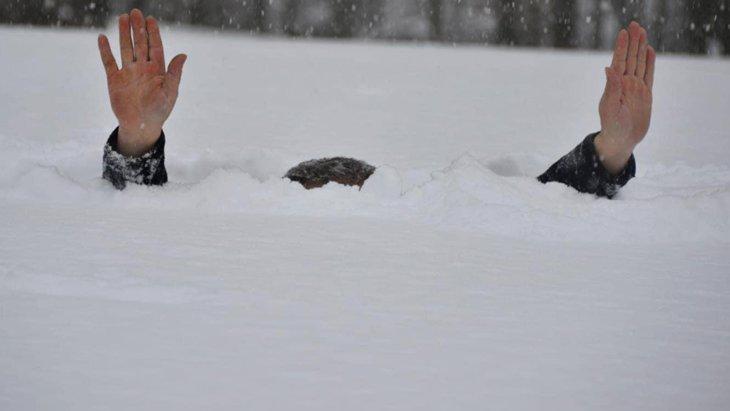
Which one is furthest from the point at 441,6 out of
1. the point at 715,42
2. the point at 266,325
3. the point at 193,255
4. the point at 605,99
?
the point at 266,325

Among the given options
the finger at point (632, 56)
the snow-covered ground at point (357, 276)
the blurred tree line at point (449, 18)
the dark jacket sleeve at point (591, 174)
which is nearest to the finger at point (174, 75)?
the snow-covered ground at point (357, 276)

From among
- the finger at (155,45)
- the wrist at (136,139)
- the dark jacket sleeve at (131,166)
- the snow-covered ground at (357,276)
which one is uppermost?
the finger at (155,45)

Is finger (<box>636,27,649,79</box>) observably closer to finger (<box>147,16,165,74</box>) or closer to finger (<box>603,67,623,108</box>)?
finger (<box>603,67,623,108</box>)

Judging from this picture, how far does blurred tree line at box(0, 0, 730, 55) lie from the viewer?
8352 mm

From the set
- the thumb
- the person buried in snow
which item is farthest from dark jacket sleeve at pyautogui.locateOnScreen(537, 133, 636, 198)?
the thumb

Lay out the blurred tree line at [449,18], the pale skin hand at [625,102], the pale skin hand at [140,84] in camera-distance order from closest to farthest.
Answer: the pale skin hand at [140,84] < the pale skin hand at [625,102] < the blurred tree line at [449,18]

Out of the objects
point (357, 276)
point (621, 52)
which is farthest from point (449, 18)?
point (357, 276)

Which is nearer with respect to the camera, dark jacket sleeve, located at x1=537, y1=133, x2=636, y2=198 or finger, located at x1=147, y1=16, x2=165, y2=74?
finger, located at x1=147, y1=16, x2=165, y2=74

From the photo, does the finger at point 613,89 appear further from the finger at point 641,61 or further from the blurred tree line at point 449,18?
the blurred tree line at point 449,18

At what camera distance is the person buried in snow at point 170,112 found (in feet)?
10.2

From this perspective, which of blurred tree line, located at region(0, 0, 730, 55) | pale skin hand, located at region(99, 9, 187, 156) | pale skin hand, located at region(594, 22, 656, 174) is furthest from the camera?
blurred tree line, located at region(0, 0, 730, 55)

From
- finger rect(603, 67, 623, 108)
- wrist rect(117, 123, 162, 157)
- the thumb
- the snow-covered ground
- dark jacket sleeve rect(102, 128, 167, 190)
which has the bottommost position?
the snow-covered ground

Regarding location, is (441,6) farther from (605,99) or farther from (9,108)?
(605,99)

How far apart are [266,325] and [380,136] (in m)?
3.13
